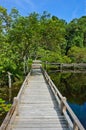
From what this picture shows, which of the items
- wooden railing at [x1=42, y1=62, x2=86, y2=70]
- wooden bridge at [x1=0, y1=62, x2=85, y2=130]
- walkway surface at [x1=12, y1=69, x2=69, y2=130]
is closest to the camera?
wooden bridge at [x1=0, y1=62, x2=85, y2=130]

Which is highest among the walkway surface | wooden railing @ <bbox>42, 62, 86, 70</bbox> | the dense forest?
the dense forest

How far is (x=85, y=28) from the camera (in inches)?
2441

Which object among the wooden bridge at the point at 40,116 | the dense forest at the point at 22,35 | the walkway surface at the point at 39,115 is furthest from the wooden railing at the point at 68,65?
the wooden bridge at the point at 40,116

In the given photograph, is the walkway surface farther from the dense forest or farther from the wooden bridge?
the dense forest

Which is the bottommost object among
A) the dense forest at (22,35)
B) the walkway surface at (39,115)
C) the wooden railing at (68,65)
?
the wooden railing at (68,65)

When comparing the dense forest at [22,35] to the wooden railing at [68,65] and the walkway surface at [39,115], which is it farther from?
the wooden railing at [68,65]

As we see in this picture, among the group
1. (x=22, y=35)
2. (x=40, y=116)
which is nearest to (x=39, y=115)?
(x=40, y=116)

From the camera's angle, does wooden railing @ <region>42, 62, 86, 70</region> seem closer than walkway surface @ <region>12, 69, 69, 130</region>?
No

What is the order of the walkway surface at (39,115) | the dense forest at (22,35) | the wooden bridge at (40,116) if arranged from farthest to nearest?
1. the dense forest at (22,35)
2. the walkway surface at (39,115)
3. the wooden bridge at (40,116)

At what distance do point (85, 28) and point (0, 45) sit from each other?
44.0 meters

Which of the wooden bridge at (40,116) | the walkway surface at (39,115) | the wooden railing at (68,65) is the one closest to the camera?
the wooden bridge at (40,116)

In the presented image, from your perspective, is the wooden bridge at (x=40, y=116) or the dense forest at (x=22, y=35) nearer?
the wooden bridge at (x=40, y=116)

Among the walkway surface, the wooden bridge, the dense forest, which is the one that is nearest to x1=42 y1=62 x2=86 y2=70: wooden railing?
the dense forest

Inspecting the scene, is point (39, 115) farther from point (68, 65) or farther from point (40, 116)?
point (68, 65)
